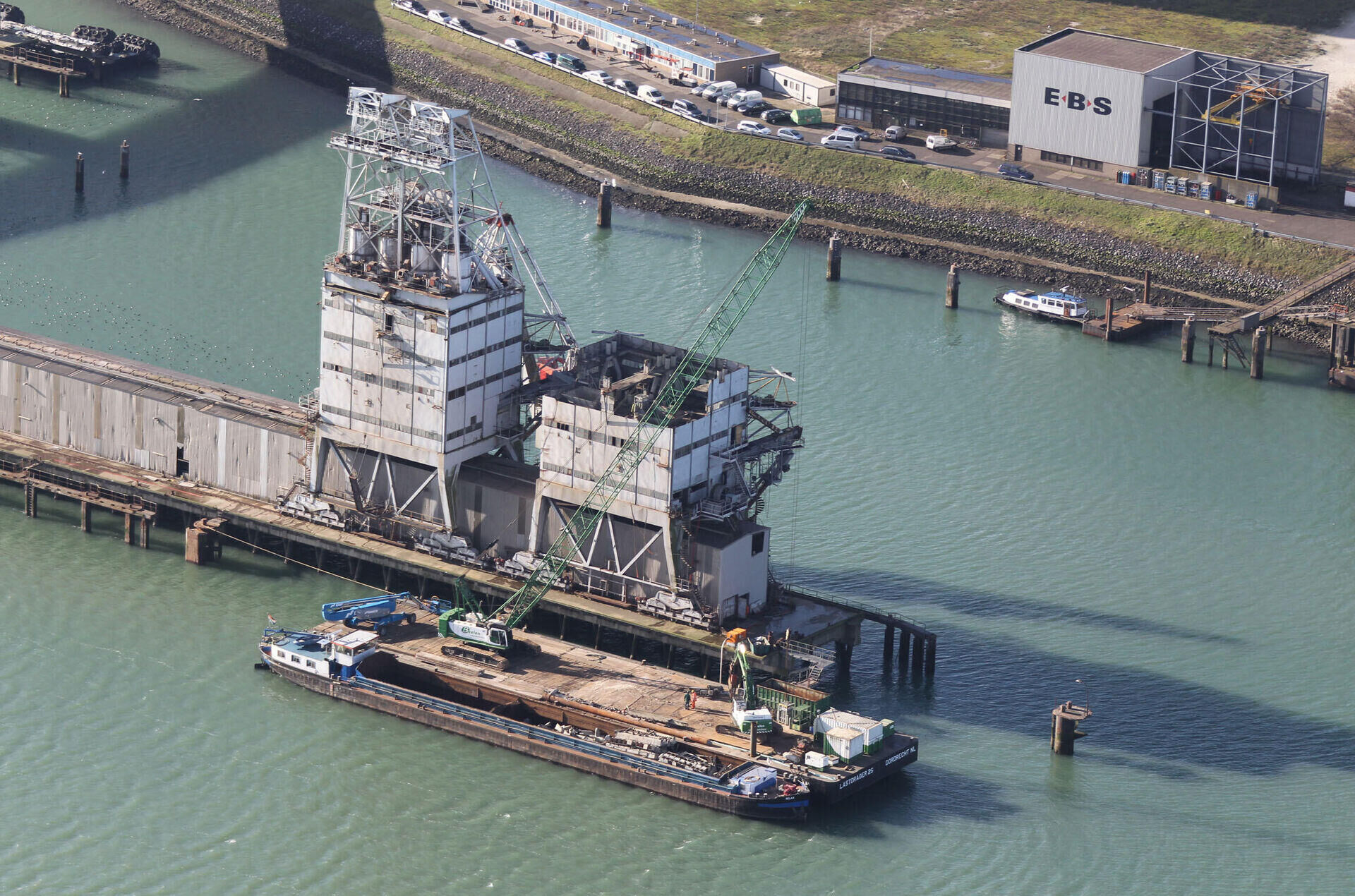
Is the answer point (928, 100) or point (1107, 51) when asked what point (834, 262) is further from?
point (1107, 51)

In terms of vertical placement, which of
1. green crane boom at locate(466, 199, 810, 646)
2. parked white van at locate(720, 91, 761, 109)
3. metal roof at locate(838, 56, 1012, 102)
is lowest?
green crane boom at locate(466, 199, 810, 646)

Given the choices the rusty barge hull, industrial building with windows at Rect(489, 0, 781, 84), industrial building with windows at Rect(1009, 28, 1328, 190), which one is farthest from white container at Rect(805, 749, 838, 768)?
A: industrial building with windows at Rect(489, 0, 781, 84)

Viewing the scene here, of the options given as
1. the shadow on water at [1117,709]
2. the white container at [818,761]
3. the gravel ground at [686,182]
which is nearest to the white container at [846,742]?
the white container at [818,761]

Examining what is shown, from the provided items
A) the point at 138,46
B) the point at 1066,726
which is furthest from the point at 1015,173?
the point at 1066,726

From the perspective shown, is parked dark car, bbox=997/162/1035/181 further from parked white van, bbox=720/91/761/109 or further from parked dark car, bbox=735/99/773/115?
parked white van, bbox=720/91/761/109

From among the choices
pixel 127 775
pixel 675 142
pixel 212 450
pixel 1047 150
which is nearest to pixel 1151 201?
pixel 1047 150

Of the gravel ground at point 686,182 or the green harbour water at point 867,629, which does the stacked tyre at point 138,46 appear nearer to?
the gravel ground at point 686,182
